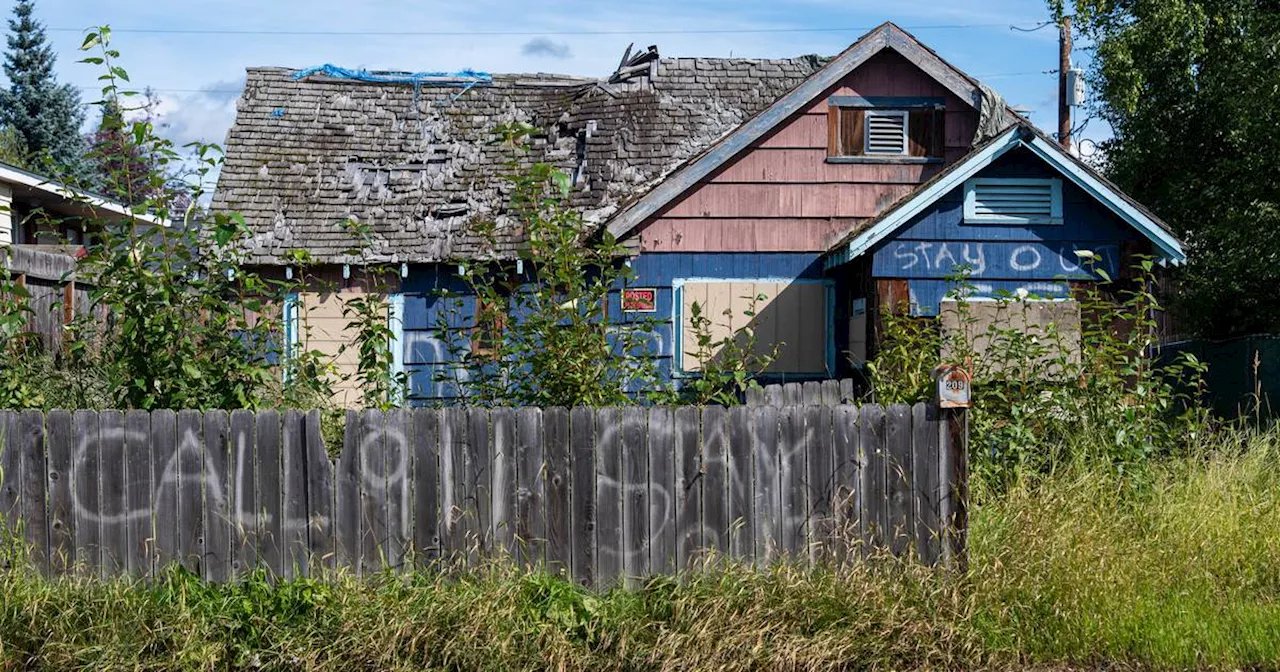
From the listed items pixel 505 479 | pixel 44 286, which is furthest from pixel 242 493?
pixel 44 286

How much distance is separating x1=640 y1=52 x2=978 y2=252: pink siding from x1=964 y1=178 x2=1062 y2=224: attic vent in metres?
2.02

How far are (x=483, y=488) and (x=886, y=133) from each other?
9.39 metres

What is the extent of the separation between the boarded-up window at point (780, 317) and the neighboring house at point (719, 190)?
0.08 ft

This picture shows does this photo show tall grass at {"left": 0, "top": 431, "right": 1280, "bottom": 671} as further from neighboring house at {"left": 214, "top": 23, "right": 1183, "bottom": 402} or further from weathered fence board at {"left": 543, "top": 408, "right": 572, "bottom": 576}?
neighboring house at {"left": 214, "top": 23, "right": 1183, "bottom": 402}

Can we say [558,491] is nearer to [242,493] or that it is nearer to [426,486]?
[426,486]

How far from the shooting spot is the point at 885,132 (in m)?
14.4

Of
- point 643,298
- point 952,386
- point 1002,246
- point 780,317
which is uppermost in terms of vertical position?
point 1002,246

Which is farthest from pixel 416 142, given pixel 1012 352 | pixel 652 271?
pixel 1012 352

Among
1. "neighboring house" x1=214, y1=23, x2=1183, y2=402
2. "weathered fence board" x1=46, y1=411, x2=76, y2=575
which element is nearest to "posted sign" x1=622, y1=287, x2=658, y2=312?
"neighboring house" x1=214, y1=23, x2=1183, y2=402

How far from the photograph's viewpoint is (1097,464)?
740 cm

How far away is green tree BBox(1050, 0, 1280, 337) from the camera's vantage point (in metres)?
18.8

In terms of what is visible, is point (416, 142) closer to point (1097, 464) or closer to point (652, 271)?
point (652, 271)

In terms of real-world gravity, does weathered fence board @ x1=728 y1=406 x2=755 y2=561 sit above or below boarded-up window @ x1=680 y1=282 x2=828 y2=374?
below

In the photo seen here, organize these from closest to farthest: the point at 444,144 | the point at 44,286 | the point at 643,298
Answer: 1. the point at 44,286
2. the point at 643,298
3. the point at 444,144
